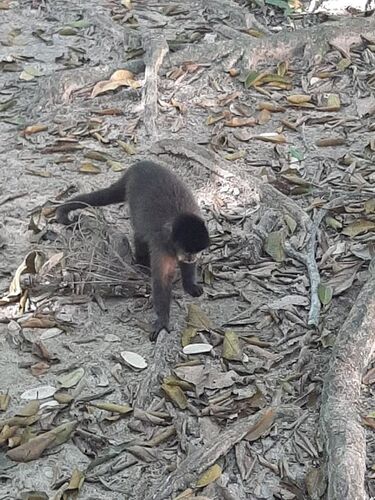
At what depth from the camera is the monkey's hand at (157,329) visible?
15.2 ft

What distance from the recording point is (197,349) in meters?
4.52

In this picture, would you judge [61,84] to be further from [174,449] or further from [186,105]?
[174,449]

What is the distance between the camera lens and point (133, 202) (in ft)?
16.8

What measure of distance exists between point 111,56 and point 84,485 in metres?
4.85

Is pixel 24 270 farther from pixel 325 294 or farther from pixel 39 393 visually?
pixel 325 294

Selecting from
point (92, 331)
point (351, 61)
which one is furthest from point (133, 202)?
point (351, 61)

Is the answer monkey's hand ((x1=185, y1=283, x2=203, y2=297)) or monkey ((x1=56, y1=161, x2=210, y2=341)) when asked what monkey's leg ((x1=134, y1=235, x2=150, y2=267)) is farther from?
monkey's hand ((x1=185, y1=283, x2=203, y2=297))

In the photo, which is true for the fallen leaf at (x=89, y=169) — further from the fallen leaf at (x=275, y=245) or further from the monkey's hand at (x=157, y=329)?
the monkey's hand at (x=157, y=329)

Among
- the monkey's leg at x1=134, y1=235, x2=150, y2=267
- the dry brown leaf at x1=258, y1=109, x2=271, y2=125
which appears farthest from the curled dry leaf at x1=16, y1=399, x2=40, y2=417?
the dry brown leaf at x1=258, y1=109, x2=271, y2=125

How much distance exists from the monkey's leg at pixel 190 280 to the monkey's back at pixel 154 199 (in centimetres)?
25

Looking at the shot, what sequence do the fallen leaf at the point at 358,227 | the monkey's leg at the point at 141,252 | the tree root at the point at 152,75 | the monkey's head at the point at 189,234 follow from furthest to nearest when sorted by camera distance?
1. the tree root at the point at 152,75
2. the fallen leaf at the point at 358,227
3. the monkey's leg at the point at 141,252
4. the monkey's head at the point at 189,234

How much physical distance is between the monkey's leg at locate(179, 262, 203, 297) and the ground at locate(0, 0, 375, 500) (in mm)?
54

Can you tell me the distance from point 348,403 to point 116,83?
3.98m

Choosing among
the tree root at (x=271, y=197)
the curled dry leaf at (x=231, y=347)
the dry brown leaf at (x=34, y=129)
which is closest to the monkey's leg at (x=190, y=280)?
the curled dry leaf at (x=231, y=347)
